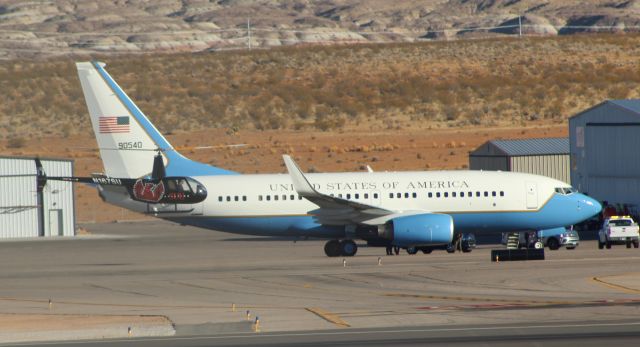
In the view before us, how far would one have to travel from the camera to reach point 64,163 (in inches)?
2534

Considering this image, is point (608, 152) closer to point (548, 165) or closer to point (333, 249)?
point (548, 165)

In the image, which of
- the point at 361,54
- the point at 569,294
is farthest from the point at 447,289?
the point at 361,54

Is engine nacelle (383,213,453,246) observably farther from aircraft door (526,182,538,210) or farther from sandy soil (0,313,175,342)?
sandy soil (0,313,175,342)

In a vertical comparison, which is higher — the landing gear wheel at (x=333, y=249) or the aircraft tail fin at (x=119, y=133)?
the aircraft tail fin at (x=119, y=133)

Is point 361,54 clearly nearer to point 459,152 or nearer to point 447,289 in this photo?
point 459,152

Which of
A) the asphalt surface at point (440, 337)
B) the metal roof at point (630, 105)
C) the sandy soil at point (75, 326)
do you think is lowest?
the sandy soil at point (75, 326)

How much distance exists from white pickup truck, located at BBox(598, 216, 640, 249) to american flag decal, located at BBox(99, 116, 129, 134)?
20907 mm

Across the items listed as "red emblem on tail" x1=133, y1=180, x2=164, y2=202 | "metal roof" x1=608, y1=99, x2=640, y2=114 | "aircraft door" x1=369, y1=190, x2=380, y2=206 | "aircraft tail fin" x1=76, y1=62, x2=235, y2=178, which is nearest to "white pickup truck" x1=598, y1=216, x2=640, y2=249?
"metal roof" x1=608, y1=99, x2=640, y2=114

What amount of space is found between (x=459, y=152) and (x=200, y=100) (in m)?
35.7

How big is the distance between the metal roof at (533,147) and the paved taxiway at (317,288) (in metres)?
14.5

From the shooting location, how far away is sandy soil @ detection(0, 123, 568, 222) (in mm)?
92375

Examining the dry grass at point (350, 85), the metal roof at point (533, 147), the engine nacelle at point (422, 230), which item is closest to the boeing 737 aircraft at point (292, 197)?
the engine nacelle at point (422, 230)

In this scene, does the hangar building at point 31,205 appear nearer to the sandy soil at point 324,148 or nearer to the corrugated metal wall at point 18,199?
the corrugated metal wall at point 18,199

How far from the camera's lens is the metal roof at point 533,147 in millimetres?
69000
